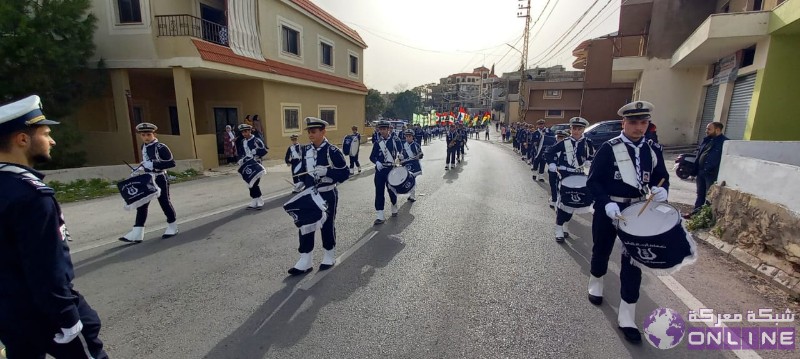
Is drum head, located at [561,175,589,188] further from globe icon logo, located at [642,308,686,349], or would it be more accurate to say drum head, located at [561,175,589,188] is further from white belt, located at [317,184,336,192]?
white belt, located at [317,184,336,192]

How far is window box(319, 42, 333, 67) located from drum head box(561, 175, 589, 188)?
18.4m

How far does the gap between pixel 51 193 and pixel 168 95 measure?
59.2 ft

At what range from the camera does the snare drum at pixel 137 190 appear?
18.1 feet

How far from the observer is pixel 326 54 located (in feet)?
71.8

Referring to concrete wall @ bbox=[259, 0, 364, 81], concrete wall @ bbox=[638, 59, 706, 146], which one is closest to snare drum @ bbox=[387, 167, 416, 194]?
concrete wall @ bbox=[259, 0, 364, 81]

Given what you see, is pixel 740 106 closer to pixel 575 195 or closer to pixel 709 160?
pixel 709 160

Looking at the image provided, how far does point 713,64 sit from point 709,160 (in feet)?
43.0

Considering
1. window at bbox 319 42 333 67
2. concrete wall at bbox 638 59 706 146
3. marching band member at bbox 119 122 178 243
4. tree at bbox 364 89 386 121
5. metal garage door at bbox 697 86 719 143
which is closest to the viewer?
marching band member at bbox 119 122 178 243

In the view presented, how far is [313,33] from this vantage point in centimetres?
1978

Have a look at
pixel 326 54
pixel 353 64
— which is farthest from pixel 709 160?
pixel 353 64

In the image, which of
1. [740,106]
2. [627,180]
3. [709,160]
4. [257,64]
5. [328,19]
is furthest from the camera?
[328,19]

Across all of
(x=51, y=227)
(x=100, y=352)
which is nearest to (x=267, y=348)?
(x=100, y=352)

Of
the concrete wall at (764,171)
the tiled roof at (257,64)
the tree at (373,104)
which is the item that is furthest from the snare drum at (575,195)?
the tree at (373,104)

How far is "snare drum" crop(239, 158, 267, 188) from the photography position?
25.9 feet
